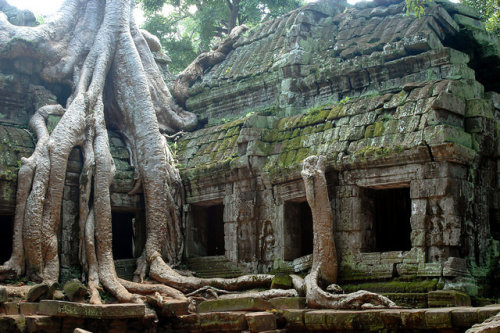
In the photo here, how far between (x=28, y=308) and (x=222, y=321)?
8.16 feet

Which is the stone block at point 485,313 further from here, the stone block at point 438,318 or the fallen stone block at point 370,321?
the fallen stone block at point 370,321

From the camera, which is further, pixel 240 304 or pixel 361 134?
pixel 361 134

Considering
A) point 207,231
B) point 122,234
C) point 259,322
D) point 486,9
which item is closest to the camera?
point 259,322

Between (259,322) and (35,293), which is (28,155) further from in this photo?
(259,322)

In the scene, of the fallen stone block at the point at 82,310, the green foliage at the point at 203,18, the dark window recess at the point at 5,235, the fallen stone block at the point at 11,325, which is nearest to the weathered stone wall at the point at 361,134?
the fallen stone block at the point at 82,310

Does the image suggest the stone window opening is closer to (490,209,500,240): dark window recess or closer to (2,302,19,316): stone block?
(2,302,19,316): stone block

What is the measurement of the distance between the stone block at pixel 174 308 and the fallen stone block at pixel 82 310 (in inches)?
25.2

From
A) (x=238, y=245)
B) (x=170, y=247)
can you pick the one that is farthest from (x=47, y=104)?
Answer: (x=238, y=245)

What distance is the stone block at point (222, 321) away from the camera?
882 centimetres

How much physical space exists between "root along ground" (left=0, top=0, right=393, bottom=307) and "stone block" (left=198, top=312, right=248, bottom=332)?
102 centimetres

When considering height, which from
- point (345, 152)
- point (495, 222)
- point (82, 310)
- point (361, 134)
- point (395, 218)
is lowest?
point (82, 310)

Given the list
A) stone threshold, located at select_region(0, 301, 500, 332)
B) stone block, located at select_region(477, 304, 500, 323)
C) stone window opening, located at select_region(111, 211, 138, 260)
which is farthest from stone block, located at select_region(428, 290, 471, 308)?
stone window opening, located at select_region(111, 211, 138, 260)

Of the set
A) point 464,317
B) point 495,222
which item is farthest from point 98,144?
point 464,317

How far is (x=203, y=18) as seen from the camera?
20828 mm
